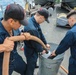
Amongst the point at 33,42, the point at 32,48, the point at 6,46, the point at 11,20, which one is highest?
the point at 11,20

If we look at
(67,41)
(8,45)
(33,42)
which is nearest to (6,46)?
(8,45)

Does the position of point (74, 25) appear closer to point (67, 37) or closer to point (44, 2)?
point (67, 37)

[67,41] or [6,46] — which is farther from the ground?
[6,46]

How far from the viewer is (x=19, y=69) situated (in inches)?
116

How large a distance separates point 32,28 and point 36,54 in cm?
58

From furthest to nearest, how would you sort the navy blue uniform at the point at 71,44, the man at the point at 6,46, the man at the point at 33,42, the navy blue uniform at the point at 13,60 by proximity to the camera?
the man at the point at 33,42 → the navy blue uniform at the point at 71,44 → the navy blue uniform at the point at 13,60 → the man at the point at 6,46

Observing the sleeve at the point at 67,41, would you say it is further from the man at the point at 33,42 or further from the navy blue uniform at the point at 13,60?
the navy blue uniform at the point at 13,60

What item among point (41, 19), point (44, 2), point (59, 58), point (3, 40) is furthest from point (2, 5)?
point (44, 2)

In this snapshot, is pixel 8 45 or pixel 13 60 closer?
pixel 8 45

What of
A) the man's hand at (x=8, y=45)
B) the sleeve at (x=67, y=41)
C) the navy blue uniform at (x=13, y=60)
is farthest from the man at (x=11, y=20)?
the sleeve at (x=67, y=41)

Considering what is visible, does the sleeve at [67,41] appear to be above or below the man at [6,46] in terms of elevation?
below

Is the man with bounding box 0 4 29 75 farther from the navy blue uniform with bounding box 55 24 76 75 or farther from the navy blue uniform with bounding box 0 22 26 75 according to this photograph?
the navy blue uniform with bounding box 55 24 76 75

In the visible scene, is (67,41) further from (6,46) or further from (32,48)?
(6,46)

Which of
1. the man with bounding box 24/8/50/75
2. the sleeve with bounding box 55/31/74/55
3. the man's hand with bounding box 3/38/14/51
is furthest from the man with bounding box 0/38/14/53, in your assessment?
the sleeve with bounding box 55/31/74/55
